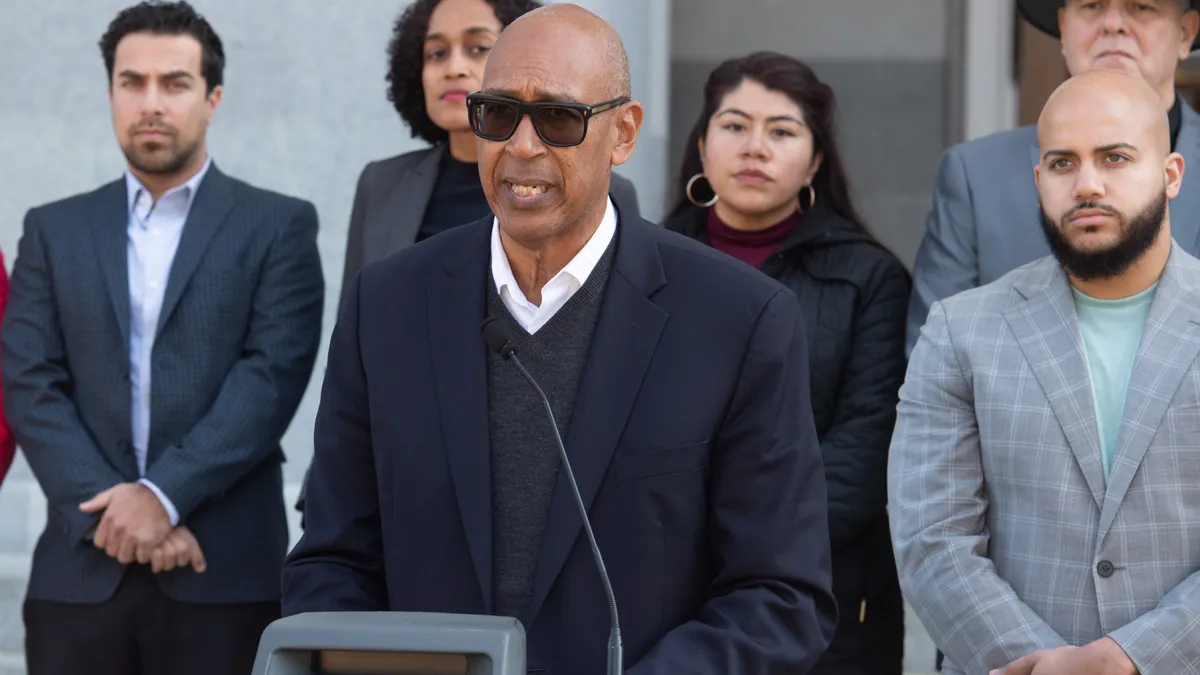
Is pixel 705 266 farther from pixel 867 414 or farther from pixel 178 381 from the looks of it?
pixel 178 381

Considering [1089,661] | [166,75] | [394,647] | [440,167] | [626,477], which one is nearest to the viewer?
[394,647]

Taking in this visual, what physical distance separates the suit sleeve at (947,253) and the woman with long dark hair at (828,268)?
160 mm

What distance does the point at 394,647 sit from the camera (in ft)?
6.52

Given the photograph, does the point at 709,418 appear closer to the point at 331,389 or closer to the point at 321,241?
the point at 331,389

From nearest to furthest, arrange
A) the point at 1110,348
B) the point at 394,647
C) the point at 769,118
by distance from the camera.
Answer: the point at 394,647
the point at 1110,348
the point at 769,118

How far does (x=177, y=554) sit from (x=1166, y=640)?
2.35 meters

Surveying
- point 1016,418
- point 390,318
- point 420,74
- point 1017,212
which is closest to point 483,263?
point 390,318

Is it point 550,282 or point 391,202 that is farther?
point 391,202

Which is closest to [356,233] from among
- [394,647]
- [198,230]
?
[198,230]

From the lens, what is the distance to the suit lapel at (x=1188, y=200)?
376 cm

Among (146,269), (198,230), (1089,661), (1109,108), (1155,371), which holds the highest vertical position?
(1109,108)

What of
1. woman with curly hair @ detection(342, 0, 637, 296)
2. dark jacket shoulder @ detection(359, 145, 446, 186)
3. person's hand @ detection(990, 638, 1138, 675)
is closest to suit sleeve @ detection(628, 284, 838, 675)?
person's hand @ detection(990, 638, 1138, 675)

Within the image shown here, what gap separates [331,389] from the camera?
2.72 m

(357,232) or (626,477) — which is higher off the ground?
(357,232)
